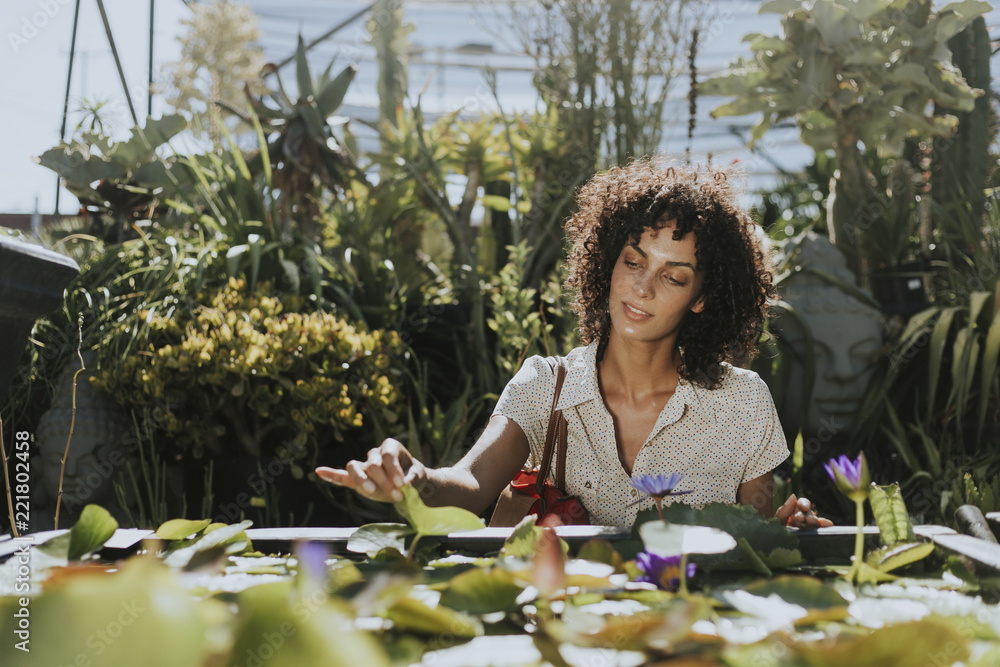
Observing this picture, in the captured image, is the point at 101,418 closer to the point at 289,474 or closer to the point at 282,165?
the point at 289,474

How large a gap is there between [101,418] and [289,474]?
23.8 inches

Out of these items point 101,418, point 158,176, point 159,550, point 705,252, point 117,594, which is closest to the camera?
point 117,594

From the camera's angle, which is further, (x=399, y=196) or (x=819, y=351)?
(x=399, y=196)

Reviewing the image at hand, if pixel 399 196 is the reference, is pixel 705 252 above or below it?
below

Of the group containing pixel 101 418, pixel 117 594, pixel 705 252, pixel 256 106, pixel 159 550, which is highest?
pixel 256 106

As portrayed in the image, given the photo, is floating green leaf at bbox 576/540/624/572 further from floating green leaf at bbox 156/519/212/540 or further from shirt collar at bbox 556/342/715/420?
shirt collar at bbox 556/342/715/420

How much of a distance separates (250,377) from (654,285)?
136cm

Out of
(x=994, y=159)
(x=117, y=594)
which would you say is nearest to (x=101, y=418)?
(x=117, y=594)

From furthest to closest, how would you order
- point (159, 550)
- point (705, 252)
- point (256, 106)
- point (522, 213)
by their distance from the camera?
point (522, 213) → point (256, 106) → point (705, 252) → point (159, 550)

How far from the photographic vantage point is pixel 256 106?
A: 315 cm

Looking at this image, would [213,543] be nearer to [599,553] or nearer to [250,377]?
[599,553]

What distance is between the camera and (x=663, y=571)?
0.60m

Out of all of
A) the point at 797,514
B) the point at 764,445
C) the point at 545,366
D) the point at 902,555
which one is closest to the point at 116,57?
the point at 545,366

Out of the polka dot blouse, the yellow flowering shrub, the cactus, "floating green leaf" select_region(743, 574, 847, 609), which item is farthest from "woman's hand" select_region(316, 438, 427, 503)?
the cactus
